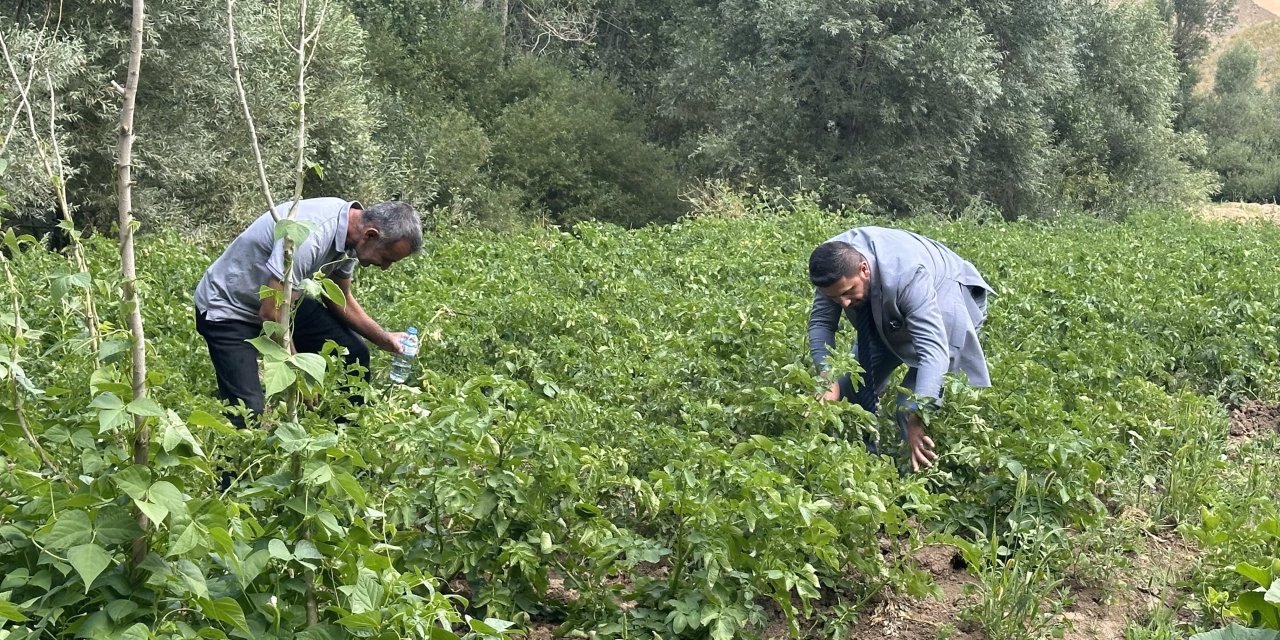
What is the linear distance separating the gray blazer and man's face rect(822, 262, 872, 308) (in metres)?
0.06

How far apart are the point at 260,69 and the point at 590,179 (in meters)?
12.1

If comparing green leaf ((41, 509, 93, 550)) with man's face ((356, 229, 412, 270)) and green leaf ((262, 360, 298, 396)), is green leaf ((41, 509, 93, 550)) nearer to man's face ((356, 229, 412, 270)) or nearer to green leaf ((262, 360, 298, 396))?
green leaf ((262, 360, 298, 396))

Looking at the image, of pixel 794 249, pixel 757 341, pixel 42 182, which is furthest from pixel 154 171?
pixel 757 341

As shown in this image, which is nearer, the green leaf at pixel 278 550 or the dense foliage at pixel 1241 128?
the green leaf at pixel 278 550

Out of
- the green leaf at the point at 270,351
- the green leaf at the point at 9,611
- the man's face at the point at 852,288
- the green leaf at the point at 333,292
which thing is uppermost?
the green leaf at the point at 333,292

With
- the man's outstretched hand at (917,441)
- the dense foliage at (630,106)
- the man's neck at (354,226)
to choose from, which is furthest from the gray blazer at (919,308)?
the dense foliage at (630,106)

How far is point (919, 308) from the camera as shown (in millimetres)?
4805

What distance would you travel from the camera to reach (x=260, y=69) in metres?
16.9

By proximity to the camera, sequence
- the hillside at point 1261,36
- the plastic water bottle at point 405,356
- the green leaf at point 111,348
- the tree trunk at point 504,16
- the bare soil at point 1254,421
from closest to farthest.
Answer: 1. the green leaf at point 111,348
2. the plastic water bottle at point 405,356
3. the bare soil at point 1254,421
4. the tree trunk at point 504,16
5. the hillside at point 1261,36

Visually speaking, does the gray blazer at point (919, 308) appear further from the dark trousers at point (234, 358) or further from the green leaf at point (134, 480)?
the green leaf at point (134, 480)

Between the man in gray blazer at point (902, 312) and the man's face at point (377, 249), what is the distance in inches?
65.3

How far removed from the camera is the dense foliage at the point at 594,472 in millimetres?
2479

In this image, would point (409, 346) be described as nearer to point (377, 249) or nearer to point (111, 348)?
point (377, 249)

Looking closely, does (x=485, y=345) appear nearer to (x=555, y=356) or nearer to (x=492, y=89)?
(x=555, y=356)
